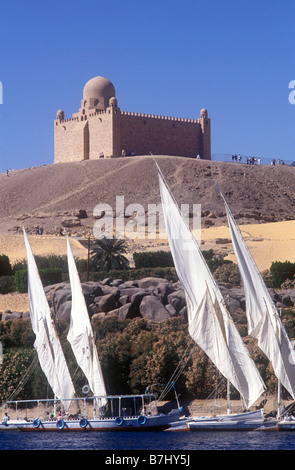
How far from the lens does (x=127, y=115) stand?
8588 cm

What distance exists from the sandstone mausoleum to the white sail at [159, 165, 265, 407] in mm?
58953

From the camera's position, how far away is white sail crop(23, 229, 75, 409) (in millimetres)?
27250

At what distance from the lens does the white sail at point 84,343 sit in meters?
26.4

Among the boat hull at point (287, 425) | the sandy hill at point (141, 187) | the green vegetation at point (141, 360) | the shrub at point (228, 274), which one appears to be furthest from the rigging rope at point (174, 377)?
the sandy hill at point (141, 187)

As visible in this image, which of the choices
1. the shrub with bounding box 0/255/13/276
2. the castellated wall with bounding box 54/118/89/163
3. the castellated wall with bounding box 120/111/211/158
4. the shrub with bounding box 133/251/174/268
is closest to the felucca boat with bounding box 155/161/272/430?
the shrub with bounding box 133/251/174/268

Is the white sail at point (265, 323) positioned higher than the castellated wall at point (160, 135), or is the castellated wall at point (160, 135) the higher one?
the castellated wall at point (160, 135)

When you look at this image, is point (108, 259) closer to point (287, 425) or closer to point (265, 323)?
point (265, 323)

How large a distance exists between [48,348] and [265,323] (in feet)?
23.3

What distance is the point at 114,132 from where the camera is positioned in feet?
274

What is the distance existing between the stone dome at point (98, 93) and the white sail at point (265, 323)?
63438 millimetres

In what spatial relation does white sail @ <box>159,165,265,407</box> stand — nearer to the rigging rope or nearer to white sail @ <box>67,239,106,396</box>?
the rigging rope

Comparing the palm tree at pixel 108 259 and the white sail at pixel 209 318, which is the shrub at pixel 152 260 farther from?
the white sail at pixel 209 318

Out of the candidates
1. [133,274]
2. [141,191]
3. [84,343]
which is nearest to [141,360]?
[84,343]
